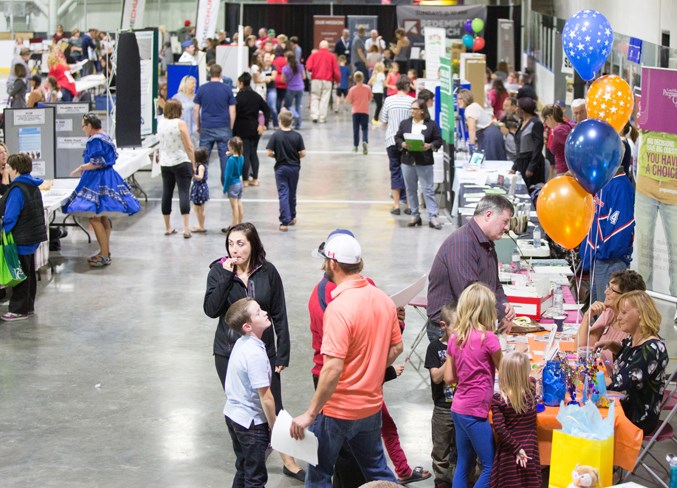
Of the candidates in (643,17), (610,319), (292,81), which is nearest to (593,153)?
(610,319)

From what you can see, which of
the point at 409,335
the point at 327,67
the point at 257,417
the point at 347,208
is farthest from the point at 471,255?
the point at 327,67

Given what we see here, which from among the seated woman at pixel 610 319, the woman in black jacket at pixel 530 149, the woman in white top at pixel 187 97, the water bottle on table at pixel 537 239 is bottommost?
the seated woman at pixel 610 319

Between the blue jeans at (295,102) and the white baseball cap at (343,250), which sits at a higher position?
the blue jeans at (295,102)

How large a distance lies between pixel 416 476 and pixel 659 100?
4.64m

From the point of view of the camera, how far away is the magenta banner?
9.18 meters

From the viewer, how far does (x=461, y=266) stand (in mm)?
6059

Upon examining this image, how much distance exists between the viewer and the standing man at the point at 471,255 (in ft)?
19.9

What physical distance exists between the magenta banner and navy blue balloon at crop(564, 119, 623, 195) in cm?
327

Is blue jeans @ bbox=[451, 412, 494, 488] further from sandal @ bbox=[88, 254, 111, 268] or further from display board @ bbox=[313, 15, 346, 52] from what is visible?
display board @ bbox=[313, 15, 346, 52]

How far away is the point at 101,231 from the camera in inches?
435

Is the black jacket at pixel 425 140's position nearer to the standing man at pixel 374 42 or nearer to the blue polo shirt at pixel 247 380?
the blue polo shirt at pixel 247 380

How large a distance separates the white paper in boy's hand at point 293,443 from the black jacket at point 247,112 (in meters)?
10.0

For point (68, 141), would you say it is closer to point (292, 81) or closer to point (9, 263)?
point (9, 263)

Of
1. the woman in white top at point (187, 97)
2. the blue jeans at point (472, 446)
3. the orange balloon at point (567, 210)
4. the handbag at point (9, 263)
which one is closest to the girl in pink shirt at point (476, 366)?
the blue jeans at point (472, 446)
